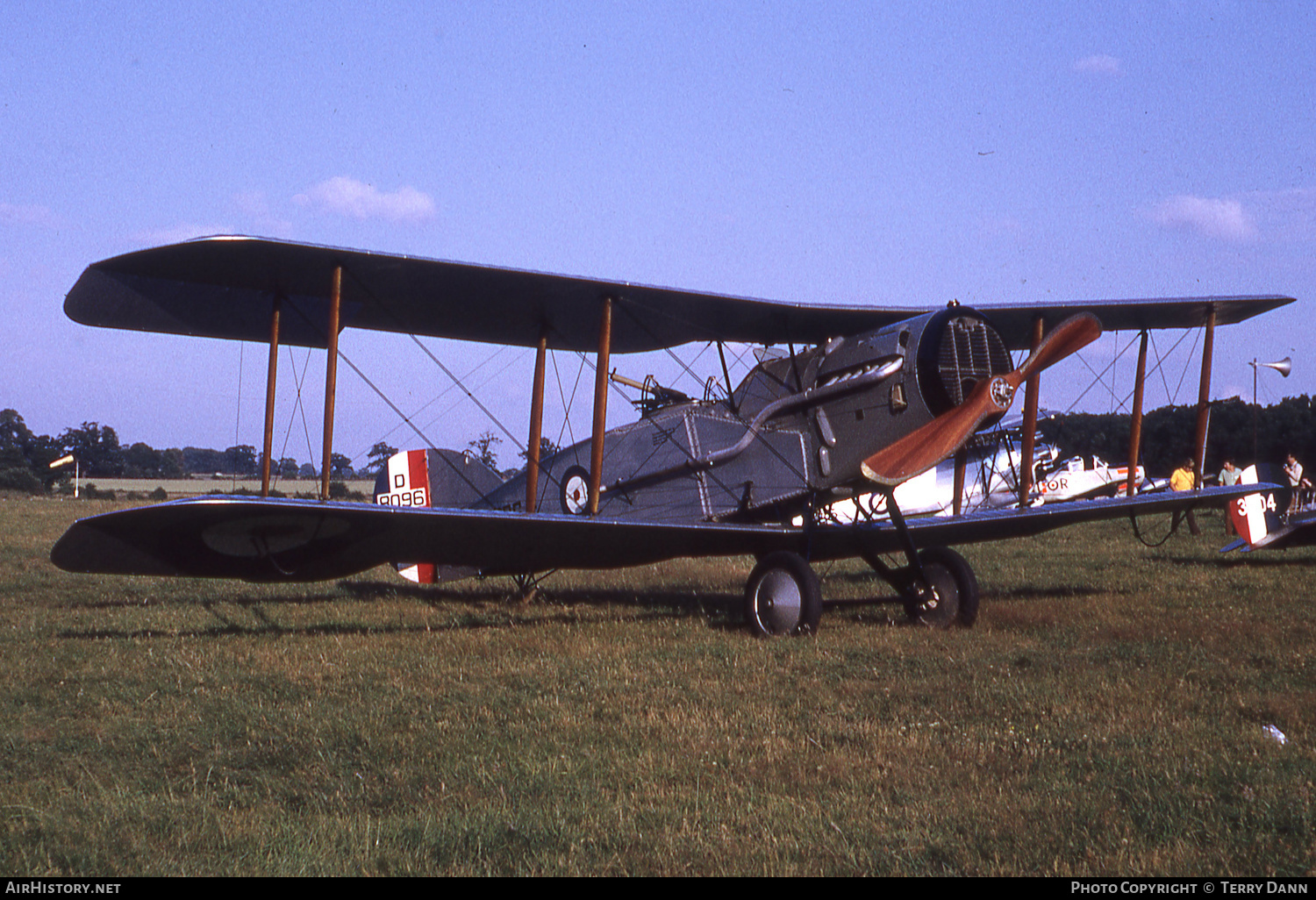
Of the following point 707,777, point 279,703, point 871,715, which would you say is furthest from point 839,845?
point 279,703

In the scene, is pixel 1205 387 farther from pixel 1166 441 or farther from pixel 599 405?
pixel 1166 441

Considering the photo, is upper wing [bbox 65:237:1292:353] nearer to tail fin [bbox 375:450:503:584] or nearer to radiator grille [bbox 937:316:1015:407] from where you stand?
radiator grille [bbox 937:316:1015:407]

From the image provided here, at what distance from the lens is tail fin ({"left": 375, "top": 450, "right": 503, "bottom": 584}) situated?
11731 millimetres

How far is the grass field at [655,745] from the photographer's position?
3336 millimetres

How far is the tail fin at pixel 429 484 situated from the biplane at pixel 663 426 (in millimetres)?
1813

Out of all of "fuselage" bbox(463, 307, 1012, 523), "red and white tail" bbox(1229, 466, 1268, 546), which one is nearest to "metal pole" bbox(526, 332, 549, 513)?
"fuselage" bbox(463, 307, 1012, 523)

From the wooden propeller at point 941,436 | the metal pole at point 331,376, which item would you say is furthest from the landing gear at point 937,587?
the metal pole at point 331,376

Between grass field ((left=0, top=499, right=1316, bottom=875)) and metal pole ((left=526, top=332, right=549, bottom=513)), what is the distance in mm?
1181

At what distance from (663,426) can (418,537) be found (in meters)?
2.85

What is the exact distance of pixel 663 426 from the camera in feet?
32.0

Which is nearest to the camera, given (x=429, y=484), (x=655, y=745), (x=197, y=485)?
(x=655, y=745)

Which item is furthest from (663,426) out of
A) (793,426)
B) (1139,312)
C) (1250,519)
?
(1250,519)

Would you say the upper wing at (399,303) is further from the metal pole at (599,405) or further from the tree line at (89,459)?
the tree line at (89,459)

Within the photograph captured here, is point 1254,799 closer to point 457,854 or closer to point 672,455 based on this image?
point 457,854
